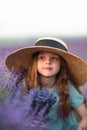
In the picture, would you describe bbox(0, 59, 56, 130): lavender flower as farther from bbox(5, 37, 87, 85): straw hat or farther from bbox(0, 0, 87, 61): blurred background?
bbox(0, 0, 87, 61): blurred background

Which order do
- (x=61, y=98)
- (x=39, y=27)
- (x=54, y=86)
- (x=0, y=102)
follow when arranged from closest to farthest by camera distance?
(x=0, y=102), (x=61, y=98), (x=54, y=86), (x=39, y=27)

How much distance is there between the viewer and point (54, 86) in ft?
5.74

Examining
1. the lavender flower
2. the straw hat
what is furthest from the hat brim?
the lavender flower

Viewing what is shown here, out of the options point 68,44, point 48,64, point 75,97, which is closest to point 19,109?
point 48,64

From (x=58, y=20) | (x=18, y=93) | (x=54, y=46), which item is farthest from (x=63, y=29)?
(x=18, y=93)

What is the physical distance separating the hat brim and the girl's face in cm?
3

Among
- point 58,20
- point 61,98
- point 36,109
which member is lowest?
point 61,98

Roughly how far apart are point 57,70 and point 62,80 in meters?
0.09

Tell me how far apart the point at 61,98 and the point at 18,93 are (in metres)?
0.66

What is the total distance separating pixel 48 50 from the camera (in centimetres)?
164

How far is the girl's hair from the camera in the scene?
1.58 m

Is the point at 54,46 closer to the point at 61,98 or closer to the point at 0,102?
the point at 61,98

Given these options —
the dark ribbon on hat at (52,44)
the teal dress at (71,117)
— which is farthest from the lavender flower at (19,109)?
the dark ribbon on hat at (52,44)

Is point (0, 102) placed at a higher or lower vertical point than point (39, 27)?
lower
